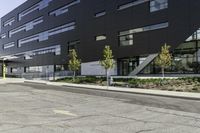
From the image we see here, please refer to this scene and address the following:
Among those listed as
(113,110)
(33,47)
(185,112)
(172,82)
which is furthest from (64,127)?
(33,47)

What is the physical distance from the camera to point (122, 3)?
47594mm

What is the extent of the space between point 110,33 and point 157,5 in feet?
32.3

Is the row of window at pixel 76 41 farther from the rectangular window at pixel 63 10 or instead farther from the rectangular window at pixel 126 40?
the rectangular window at pixel 63 10

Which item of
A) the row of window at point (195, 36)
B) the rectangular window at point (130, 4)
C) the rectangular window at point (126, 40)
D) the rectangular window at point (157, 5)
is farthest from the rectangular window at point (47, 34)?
the row of window at point (195, 36)

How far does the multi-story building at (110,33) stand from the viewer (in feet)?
128

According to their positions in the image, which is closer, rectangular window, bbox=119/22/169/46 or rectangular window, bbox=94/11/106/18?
rectangular window, bbox=119/22/169/46

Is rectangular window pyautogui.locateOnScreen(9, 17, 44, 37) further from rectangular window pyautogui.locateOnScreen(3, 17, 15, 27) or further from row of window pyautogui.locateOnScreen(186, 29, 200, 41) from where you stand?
row of window pyautogui.locateOnScreen(186, 29, 200, 41)

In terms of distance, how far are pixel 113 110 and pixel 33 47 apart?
67143mm

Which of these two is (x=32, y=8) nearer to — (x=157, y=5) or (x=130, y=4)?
(x=130, y=4)

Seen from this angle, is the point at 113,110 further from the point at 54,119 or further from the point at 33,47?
the point at 33,47

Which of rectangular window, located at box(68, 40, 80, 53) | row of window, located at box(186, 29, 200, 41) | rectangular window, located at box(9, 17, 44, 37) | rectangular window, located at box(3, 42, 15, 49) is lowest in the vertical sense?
row of window, located at box(186, 29, 200, 41)

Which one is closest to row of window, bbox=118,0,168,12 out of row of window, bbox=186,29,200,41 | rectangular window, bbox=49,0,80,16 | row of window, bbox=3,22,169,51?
row of window, bbox=3,22,169,51

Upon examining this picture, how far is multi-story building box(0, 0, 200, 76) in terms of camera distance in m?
38.9

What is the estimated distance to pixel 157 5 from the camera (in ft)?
139
